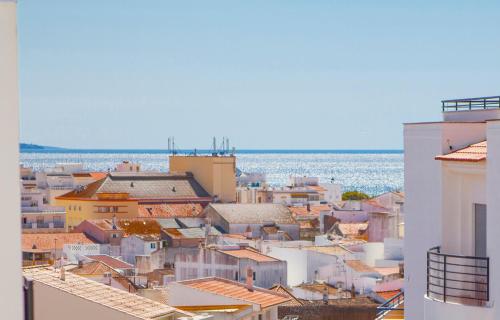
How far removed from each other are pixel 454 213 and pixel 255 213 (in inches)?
2013

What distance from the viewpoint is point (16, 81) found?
2199 mm

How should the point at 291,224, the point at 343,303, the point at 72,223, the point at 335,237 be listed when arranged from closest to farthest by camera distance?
the point at 343,303 < the point at 335,237 < the point at 291,224 < the point at 72,223

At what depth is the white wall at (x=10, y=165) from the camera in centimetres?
213

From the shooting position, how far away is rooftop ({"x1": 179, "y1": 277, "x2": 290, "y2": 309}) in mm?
19797

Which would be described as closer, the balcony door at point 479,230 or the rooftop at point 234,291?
the balcony door at point 479,230

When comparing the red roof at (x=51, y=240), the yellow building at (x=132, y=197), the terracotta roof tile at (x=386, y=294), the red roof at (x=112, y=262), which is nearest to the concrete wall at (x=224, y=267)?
the red roof at (x=112, y=262)

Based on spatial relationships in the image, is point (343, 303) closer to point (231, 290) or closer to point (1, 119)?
point (231, 290)

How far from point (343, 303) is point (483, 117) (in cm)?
2091

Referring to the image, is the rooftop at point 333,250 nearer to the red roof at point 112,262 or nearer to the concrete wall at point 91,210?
the red roof at point 112,262

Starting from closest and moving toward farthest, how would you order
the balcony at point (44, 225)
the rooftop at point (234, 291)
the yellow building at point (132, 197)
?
the rooftop at point (234, 291) < the balcony at point (44, 225) < the yellow building at point (132, 197)

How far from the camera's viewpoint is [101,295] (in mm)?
10992

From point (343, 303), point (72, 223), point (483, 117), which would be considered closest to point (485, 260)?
point (483, 117)

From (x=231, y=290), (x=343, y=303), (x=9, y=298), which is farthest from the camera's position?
(x=343, y=303)

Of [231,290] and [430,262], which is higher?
[430,262]
